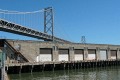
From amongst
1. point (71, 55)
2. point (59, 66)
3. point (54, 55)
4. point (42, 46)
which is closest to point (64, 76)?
point (59, 66)

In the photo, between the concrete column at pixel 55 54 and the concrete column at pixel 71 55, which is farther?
the concrete column at pixel 71 55

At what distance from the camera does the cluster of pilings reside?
2069 inches

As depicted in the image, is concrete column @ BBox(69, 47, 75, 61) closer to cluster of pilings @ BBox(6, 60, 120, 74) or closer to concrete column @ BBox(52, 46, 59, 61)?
cluster of pilings @ BBox(6, 60, 120, 74)

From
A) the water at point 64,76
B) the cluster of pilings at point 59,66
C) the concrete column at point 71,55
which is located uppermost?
the concrete column at point 71,55

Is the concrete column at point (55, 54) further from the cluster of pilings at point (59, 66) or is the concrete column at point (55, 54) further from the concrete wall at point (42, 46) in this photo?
the cluster of pilings at point (59, 66)

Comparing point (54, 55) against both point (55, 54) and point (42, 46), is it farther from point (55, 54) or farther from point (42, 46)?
point (42, 46)

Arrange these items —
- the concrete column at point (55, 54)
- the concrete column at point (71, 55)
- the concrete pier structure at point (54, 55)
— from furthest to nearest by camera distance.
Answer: the concrete column at point (71, 55) → the concrete column at point (55, 54) → the concrete pier structure at point (54, 55)

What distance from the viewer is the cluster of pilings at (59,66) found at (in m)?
52.6

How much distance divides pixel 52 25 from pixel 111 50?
22.9 m

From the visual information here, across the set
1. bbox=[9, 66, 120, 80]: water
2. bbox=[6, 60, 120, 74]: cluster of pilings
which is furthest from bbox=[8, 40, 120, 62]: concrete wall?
bbox=[9, 66, 120, 80]: water

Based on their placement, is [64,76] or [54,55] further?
[54,55]

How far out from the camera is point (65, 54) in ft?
237

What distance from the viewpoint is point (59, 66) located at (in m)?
64.2

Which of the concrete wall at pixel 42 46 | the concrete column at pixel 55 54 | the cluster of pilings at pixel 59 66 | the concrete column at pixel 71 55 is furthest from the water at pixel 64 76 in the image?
the concrete column at pixel 71 55
